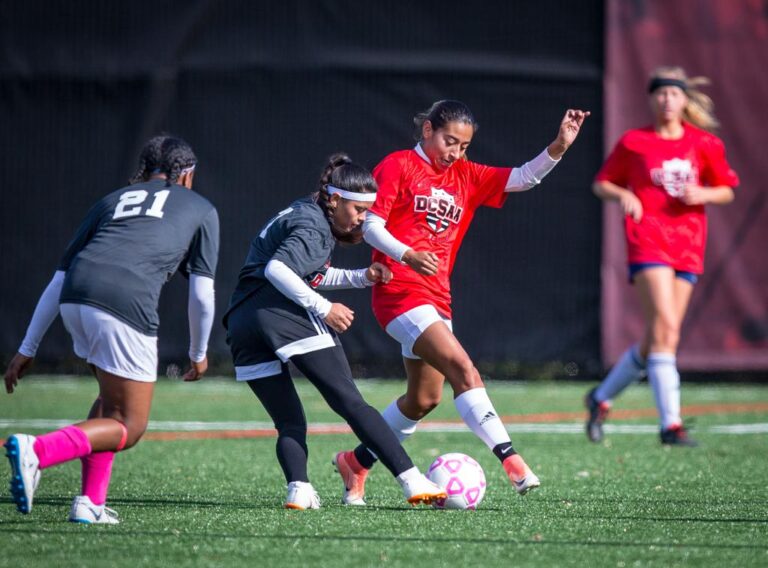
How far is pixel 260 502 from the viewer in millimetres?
5676

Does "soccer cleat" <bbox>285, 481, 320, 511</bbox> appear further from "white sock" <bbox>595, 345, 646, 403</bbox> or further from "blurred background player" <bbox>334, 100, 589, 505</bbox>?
"white sock" <bbox>595, 345, 646, 403</bbox>

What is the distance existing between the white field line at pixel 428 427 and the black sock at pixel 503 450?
12.8 ft

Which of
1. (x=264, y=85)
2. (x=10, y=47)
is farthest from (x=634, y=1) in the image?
(x=10, y=47)

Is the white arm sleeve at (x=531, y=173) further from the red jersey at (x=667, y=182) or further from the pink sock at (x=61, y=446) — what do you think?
the pink sock at (x=61, y=446)

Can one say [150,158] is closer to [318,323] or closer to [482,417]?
[318,323]

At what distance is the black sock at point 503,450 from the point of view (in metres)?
5.52

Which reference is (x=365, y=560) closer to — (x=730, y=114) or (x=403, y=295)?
(x=403, y=295)

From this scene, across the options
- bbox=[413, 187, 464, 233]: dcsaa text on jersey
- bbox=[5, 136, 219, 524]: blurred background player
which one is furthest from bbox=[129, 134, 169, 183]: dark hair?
bbox=[413, 187, 464, 233]: dcsaa text on jersey

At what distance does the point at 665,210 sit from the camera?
8.24 m

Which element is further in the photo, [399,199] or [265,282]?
[399,199]

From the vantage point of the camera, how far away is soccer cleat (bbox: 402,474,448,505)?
16.9 ft

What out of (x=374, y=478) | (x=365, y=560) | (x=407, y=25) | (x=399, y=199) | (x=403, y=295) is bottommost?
(x=374, y=478)

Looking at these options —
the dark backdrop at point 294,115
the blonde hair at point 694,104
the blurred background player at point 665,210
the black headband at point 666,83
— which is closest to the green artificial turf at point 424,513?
the blurred background player at point 665,210

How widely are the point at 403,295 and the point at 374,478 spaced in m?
1.48
